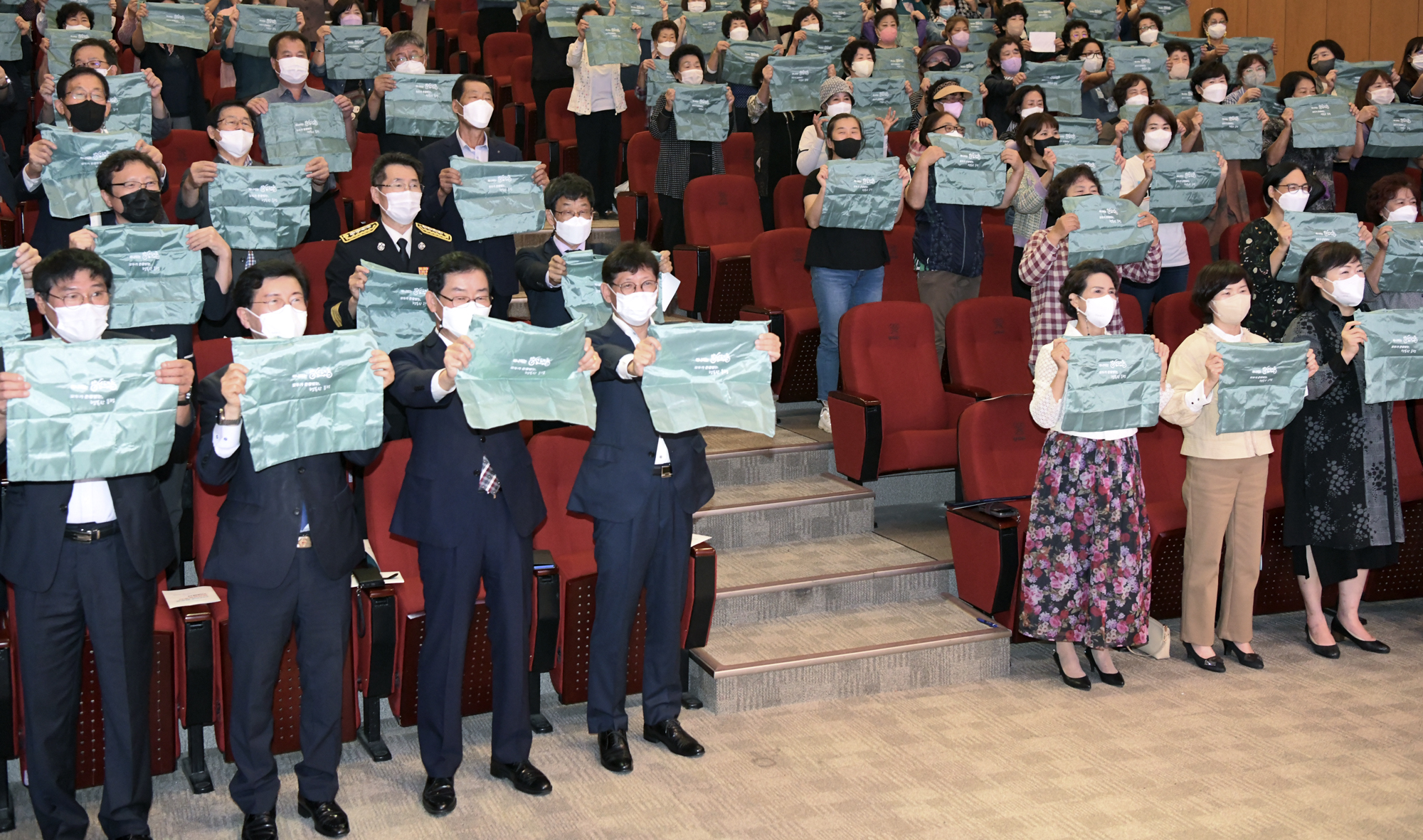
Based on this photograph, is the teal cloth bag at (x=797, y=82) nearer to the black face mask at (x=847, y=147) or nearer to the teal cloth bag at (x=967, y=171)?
the black face mask at (x=847, y=147)

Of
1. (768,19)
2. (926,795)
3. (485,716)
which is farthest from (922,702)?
(768,19)

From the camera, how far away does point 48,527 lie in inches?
134

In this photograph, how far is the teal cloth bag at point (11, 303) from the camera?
3791mm

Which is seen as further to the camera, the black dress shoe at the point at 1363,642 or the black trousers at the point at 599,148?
the black trousers at the point at 599,148

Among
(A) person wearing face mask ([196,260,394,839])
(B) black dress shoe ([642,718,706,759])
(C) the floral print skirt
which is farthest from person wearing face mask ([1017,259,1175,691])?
(A) person wearing face mask ([196,260,394,839])

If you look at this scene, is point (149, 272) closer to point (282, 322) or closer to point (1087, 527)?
point (282, 322)

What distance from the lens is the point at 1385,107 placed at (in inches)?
323

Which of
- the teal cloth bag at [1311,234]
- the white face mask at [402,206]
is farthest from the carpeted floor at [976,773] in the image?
the white face mask at [402,206]

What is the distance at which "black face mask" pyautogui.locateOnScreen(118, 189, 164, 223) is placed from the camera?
4.66m

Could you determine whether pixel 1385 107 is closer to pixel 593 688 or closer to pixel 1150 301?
pixel 1150 301

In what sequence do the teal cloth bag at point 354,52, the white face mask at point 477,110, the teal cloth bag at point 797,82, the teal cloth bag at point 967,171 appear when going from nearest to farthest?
the white face mask at point 477,110, the teal cloth bag at point 967,171, the teal cloth bag at point 354,52, the teal cloth bag at point 797,82

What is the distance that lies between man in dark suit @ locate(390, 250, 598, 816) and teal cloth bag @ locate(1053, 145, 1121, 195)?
3373 millimetres

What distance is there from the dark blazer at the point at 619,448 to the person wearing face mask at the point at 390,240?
1.04 meters

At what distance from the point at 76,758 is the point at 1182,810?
10.5ft
